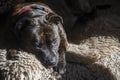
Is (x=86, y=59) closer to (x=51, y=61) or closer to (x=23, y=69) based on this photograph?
(x=51, y=61)

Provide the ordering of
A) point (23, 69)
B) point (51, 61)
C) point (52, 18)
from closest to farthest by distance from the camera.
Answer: point (23, 69)
point (51, 61)
point (52, 18)

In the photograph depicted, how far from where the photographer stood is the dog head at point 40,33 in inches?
83.9

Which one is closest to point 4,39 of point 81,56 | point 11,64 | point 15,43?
point 15,43

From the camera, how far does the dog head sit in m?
2.13

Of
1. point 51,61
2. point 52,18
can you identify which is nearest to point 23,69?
point 51,61

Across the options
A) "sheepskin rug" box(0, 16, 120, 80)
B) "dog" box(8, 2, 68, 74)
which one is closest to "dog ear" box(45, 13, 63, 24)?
"dog" box(8, 2, 68, 74)

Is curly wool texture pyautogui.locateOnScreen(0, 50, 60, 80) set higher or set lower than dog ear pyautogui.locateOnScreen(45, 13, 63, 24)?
lower

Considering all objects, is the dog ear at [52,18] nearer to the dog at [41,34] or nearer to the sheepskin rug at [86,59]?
the dog at [41,34]

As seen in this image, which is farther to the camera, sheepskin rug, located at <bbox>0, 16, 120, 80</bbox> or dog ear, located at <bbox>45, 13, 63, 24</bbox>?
dog ear, located at <bbox>45, 13, 63, 24</bbox>

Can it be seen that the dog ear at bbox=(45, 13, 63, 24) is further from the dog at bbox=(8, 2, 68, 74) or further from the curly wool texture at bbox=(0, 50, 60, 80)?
the curly wool texture at bbox=(0, 50, 60, 80)

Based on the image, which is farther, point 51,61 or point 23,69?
point 51,61

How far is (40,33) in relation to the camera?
7.05ft

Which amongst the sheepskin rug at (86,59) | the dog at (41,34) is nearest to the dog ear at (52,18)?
the dog at (41,34)

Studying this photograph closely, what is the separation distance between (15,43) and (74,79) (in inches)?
14.7
